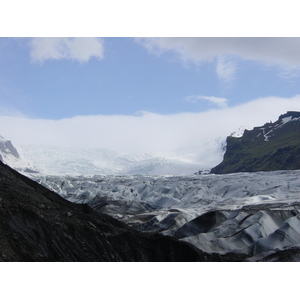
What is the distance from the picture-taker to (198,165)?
172625 millimetres

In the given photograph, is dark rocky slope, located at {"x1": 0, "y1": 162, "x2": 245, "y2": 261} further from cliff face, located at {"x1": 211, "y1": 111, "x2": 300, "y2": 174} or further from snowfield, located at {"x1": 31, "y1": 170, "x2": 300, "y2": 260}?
cliff face, located at {"x1": 211, "y1": 111, "x2": 300, "y2": 174}

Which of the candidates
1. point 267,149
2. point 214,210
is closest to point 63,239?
point 214,210

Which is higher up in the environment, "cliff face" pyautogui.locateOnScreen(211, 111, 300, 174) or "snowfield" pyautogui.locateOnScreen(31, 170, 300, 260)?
"cliff face" pyautogui.locateOnScreen(211, 111, 300, 174)

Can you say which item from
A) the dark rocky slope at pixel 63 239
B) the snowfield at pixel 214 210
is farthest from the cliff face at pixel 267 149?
the dark rocky slope at pixel 63 239

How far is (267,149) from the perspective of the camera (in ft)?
470

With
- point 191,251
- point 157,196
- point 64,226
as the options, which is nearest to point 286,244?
point 191,251

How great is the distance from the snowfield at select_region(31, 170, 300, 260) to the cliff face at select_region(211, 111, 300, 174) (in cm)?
5447

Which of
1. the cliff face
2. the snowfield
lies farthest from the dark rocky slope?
the cliff face

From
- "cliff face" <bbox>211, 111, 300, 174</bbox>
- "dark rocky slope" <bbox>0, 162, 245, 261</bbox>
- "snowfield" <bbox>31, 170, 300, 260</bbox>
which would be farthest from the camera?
"cliff face" <bbox>211, 111, 300, 174</bbox>

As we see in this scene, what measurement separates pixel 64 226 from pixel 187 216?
20.7 metres

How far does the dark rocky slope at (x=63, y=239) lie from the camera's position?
17312 mm

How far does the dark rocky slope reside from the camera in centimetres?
1731

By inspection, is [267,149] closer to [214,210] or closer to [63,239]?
[214,210]

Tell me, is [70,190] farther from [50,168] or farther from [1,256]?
[50,168]
